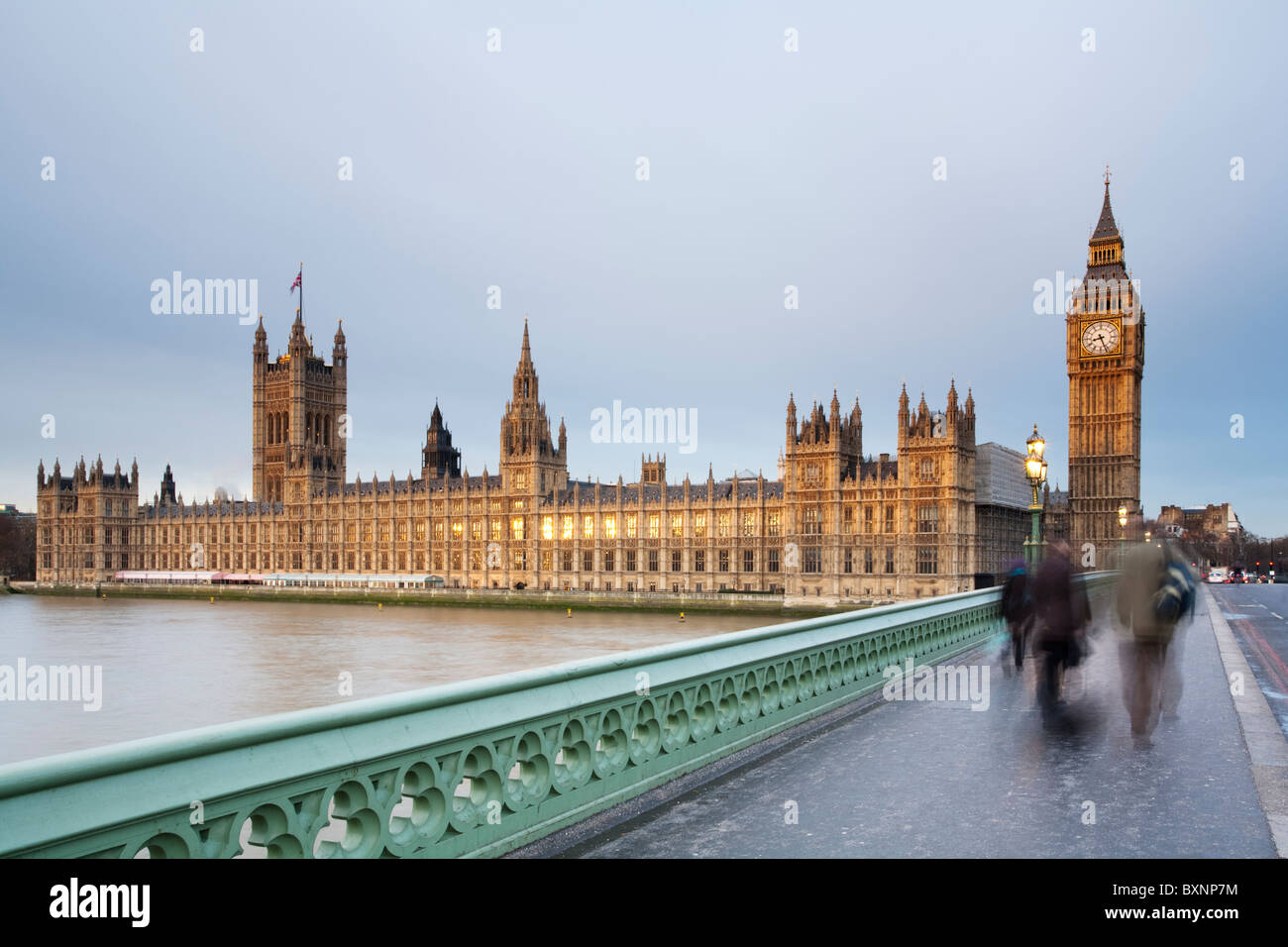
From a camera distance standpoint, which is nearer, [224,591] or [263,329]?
[224,591]

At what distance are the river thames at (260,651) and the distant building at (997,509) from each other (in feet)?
61.3

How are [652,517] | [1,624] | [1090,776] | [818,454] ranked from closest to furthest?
1. [1090,776]
2. [1,624]
3. [818,454]
4. [652,517]

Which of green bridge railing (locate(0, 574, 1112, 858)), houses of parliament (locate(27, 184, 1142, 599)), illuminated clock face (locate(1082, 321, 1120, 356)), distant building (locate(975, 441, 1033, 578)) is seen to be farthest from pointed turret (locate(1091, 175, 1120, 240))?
green bridge railing (locate(0, 574, 1112, 858))

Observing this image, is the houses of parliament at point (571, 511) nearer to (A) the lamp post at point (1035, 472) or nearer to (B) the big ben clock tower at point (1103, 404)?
(B) the big ben clock tower at point (1103, 404)

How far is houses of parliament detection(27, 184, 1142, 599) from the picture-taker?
75312 millimetres

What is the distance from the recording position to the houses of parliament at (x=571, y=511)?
247ft

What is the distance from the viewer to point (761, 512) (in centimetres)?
8312

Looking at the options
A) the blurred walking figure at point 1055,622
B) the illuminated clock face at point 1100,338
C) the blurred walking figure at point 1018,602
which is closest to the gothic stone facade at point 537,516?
the illuminated clock face at point 1100,338

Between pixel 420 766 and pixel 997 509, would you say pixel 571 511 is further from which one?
pixel 420 766

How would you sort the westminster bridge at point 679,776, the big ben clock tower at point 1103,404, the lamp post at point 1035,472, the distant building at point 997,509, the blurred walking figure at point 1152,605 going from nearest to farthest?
the westminster bridge at point 679,776, the blurred walking figure at point 1152,605, the lamp post at point 1035,472, the distant building at point 997,509, the big ben clock tower at point 1103,404

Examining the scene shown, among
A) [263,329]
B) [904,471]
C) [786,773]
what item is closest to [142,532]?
[263,329]

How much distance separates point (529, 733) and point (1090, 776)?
4872 mm

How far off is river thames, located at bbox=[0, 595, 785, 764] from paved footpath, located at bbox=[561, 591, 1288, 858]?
1664cm
